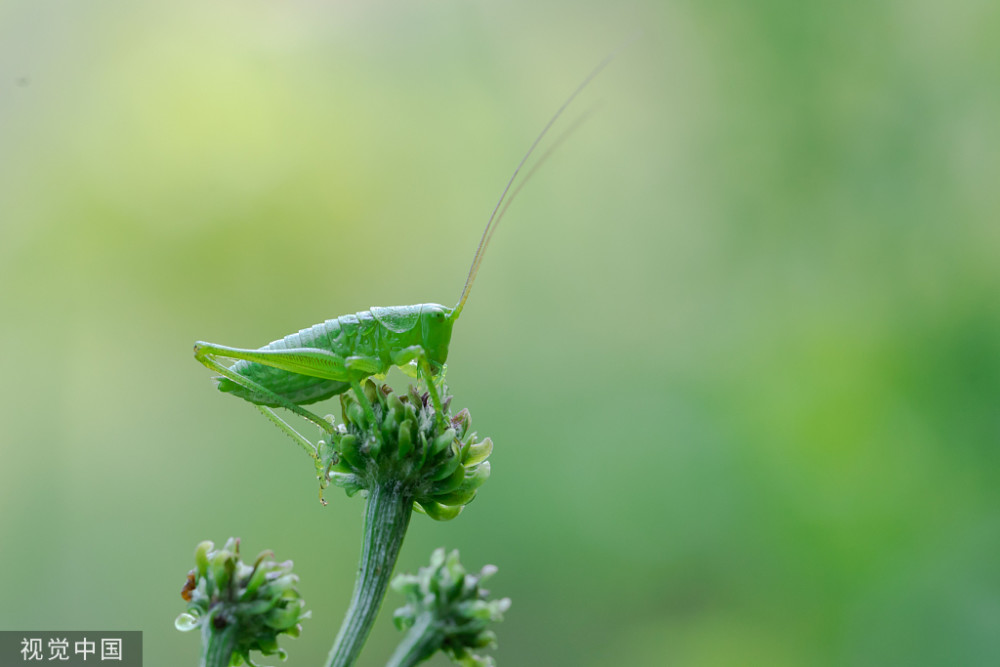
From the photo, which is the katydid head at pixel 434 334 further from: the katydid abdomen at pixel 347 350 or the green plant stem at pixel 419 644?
the green plant stem at pixel 419 644

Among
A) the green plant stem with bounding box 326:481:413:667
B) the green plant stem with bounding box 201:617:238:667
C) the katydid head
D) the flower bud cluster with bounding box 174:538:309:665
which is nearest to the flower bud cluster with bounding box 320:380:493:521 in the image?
the green plant stem with bounding box 326:481:413:667

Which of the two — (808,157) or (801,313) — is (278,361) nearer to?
(801,313)

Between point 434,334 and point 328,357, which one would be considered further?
point 434,334

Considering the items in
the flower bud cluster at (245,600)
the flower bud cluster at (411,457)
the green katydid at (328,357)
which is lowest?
the flower bud cluster at (245,600)

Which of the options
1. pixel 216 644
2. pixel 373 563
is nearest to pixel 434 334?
pixel 373 563

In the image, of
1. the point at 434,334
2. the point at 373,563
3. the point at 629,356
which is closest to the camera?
the point at 373,563

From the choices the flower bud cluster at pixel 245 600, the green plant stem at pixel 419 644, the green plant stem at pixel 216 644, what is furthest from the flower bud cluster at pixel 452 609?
the green plant stem at pixel 216 644

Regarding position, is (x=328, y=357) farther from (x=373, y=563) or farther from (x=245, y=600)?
(x=245, y=600)

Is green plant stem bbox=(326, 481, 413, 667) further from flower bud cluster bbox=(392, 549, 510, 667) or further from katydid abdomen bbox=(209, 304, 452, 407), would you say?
katydid abdomen bbox=(209, 304, 452, 407)
